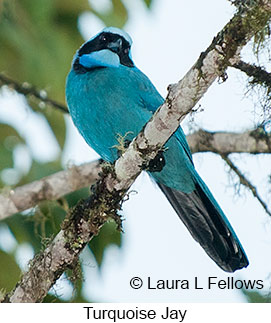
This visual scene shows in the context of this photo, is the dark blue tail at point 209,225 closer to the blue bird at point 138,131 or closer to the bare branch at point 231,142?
the blue bird at point 138,131

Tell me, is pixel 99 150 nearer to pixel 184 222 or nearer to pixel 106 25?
pixel 184 222

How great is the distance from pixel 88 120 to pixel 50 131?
129 centimetres

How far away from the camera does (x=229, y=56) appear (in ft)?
9.75

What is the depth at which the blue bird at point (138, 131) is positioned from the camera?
4285 mm

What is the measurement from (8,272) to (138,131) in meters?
1.38

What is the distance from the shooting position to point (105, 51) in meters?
4.93

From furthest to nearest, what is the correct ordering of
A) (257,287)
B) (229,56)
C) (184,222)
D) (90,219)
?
(184,222) → (257,287) → (90,219) → (229,56)

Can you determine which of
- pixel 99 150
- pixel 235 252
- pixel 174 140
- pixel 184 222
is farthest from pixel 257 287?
pixel 99 150

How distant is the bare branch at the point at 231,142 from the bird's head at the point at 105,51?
2.31ft

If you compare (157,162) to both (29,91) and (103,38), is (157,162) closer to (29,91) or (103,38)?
(103,38)

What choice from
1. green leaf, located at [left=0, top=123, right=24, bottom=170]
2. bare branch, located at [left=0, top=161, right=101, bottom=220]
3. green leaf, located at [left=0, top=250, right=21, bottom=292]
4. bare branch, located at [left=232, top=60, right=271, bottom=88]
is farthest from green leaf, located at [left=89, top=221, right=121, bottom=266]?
bare branch, located at [left=232, top=60, right=271, bottom=88]

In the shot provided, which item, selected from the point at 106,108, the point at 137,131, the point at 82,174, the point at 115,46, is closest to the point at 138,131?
the point at 137,131

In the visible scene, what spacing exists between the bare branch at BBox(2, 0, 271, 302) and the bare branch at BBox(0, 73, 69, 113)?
2.02 meters

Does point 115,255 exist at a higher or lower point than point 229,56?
lower
